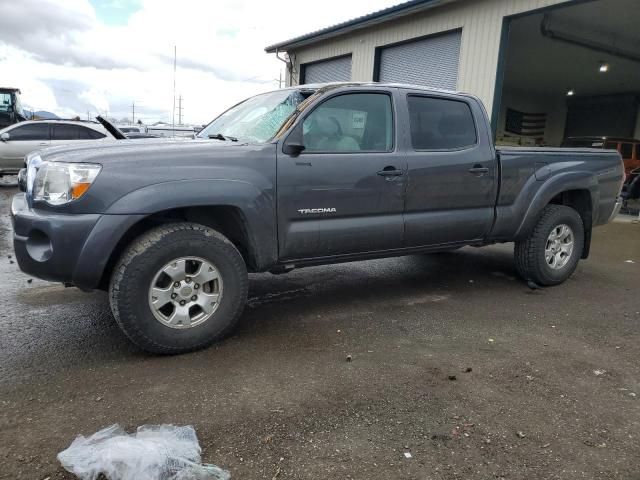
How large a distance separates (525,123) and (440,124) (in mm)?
21036

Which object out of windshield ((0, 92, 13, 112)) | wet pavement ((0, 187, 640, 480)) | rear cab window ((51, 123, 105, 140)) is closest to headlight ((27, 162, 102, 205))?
wet pavement ((0, 187, 640, 480))

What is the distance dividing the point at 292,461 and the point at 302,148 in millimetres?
2134

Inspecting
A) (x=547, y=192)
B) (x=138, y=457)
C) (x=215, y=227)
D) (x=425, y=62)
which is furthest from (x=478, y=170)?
(x=425, y=62)

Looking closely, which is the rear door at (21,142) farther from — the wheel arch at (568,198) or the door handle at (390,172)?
the wheel arch at (568,198)

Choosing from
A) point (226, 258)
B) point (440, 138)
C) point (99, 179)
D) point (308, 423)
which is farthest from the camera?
point (440, 138)

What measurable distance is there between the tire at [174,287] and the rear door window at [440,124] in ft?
6.36

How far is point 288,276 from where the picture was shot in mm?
5500

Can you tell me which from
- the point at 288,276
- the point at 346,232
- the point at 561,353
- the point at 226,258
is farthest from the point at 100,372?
the point at 561,353

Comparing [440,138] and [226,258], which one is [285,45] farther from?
[226,258]

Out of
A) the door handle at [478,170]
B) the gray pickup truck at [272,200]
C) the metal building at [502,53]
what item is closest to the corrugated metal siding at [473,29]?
the metal building at [502,53]

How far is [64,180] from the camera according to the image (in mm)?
3084

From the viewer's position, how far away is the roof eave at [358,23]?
1085 centimetres

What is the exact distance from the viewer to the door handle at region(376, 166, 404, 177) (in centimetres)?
403

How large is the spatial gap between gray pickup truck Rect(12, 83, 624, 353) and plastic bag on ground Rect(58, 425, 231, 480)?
925 mm
